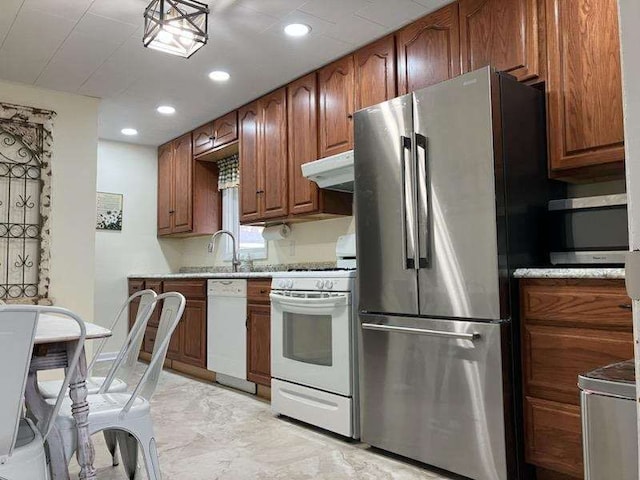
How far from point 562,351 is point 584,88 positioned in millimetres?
1144

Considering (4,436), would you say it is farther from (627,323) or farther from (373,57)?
(373,57)

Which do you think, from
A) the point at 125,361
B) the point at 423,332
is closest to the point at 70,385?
the point at 125,361

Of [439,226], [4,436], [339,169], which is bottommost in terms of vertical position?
[4,436]

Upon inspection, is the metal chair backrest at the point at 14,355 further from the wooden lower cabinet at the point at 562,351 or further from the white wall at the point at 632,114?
the wooden lower cabinet at the point at 562,351

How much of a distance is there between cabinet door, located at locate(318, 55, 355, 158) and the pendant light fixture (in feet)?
3.55

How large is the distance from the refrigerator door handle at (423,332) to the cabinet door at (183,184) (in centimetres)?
310

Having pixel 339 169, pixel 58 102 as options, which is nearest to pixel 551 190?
pixel 339 169

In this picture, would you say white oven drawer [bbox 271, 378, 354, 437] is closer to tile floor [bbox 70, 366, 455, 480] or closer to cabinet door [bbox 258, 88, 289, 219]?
tile floor [bbox 70, 366, 455, 480]

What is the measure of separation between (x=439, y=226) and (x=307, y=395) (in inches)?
51.2

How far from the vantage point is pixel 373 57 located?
3.22 meters

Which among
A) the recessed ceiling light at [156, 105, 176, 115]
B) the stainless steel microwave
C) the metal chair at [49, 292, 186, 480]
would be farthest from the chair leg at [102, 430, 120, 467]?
the recessed ceiling light at [156, 105, 176, 115]

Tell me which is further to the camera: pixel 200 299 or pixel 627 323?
pixel 200 299

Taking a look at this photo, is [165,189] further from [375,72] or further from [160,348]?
[160,348]

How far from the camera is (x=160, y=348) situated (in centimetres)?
184
